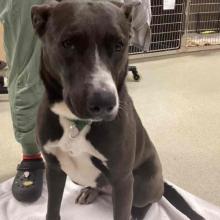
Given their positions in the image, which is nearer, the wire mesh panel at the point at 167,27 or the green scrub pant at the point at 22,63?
the green scrub pant at the point at 22,63

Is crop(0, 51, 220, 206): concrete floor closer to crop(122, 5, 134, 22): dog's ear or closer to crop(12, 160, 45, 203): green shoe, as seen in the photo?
crop(12, 160, 45, 203): green shoe

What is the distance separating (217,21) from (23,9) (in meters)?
2.75

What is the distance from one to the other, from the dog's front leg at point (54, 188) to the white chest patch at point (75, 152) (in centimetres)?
8

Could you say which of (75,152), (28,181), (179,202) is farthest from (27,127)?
(179,202)

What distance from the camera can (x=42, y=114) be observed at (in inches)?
45.4

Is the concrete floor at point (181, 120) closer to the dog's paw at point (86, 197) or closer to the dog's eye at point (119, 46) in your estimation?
the dog's paw at point (86, 197)

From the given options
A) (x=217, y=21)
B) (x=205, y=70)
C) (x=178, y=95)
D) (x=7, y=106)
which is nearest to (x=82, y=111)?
(x=7, y=106)

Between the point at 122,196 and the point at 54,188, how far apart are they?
0.85 feet

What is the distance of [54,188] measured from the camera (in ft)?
4.27

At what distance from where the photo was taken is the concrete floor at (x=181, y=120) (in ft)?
5.88

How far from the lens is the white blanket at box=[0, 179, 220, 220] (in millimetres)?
1479

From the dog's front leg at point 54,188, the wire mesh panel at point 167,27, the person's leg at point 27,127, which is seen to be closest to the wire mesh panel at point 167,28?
the wire mesh panel at point 167,27

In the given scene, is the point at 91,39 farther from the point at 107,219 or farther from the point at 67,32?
the point at 107,219

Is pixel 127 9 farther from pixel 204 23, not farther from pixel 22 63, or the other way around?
pixel 204 23
